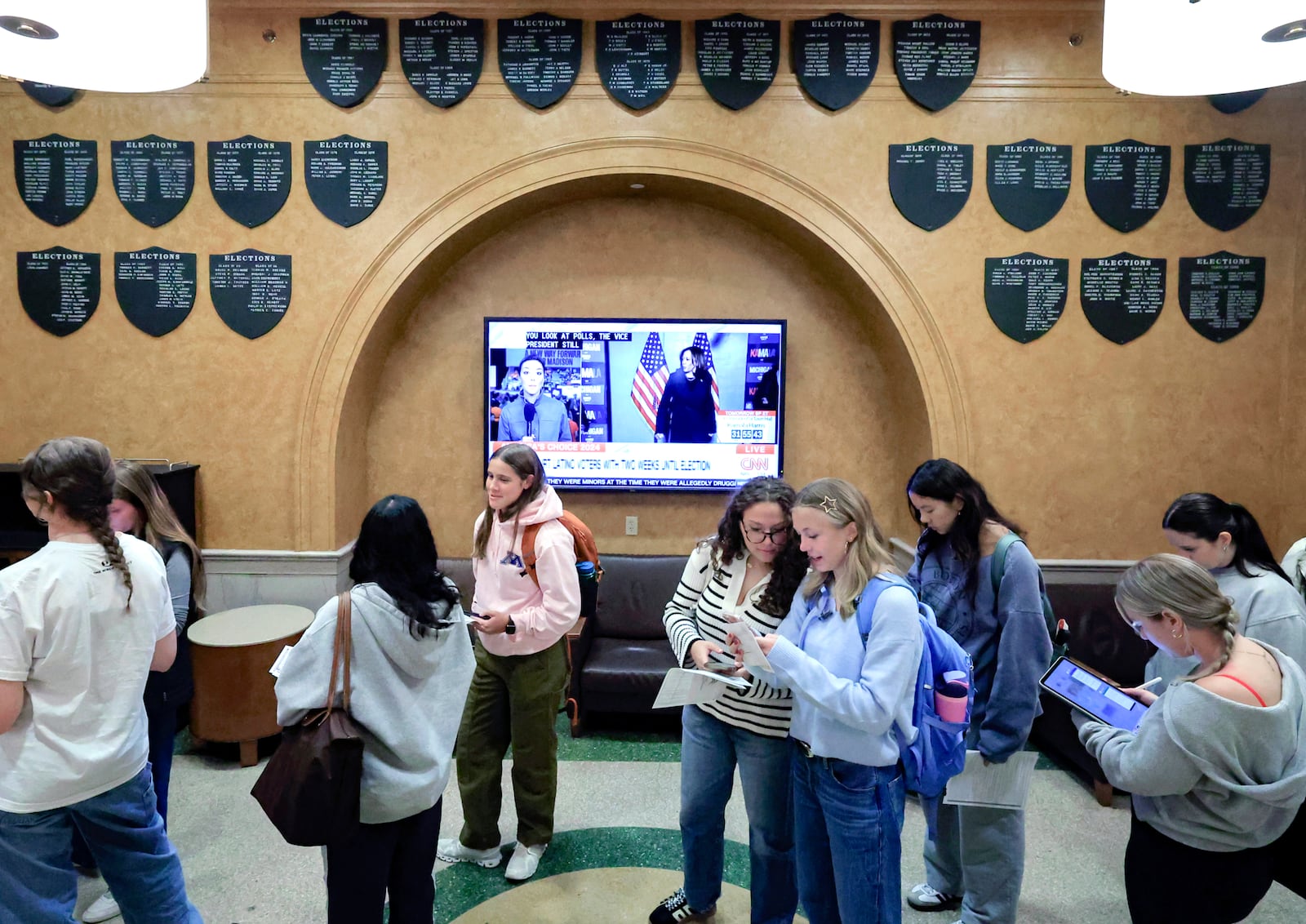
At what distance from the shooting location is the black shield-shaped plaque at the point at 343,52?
4262mm

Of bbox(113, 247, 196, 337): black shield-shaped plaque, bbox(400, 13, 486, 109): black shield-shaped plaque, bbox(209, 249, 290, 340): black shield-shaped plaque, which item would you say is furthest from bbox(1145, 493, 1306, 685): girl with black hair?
bbox(113, 247, 196, 337): black shield-shaped plaque

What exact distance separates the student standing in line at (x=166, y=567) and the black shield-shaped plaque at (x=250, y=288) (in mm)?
1945

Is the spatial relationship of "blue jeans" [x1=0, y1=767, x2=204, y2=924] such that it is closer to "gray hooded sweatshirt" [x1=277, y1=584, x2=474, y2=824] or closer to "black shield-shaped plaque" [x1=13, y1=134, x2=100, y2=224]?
"gray hooded sweatshirt" [x1=277, y1=584, x2=474, y2=824]

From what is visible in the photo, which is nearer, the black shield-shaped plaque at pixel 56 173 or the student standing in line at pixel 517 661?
the student standing in line at pixel 517 661

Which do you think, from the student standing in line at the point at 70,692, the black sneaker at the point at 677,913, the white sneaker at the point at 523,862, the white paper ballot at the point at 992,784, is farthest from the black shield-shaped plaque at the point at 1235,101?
the student standing in line at the point at 70,692

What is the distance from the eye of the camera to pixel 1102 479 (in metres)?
4.39

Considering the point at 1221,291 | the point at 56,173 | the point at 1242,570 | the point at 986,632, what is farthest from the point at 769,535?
the point at 56,173

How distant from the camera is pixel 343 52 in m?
4.27

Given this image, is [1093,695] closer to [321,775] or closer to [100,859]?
[321,775]

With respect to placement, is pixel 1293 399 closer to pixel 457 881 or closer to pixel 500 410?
pixel 500 410

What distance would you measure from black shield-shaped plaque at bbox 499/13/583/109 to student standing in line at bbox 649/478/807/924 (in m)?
3.06

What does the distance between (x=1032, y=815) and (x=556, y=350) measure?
3411mm

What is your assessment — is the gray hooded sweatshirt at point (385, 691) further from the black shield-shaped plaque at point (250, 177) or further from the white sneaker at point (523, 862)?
the black shield-shaped plaque at point (250, 177)

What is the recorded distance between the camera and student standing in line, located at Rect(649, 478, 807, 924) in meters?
2.14
